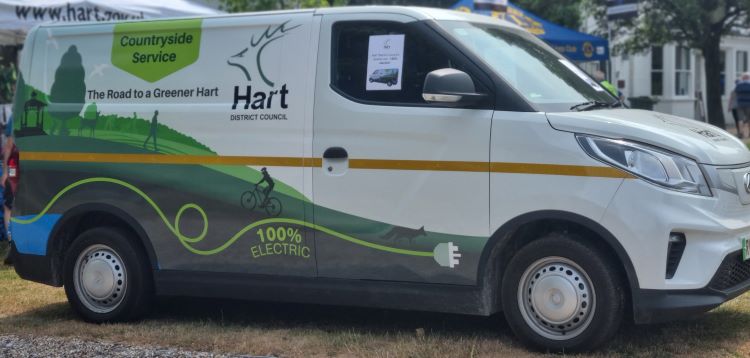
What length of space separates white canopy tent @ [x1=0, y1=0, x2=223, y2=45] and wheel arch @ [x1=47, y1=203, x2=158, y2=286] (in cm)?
427

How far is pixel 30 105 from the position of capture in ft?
23.0

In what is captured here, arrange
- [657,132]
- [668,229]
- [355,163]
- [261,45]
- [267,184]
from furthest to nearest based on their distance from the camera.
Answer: [261,45], [267,184], [355,163], [657,132], [668,229]

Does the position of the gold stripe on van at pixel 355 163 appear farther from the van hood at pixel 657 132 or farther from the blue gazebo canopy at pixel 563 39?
the blue gazebo canopy at pixel 563 39

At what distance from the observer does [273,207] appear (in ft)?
20.3

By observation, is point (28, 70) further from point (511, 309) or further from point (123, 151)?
point (511, 309)

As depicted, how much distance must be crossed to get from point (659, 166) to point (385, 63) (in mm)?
1791

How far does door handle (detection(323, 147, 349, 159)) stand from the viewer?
19.6ft

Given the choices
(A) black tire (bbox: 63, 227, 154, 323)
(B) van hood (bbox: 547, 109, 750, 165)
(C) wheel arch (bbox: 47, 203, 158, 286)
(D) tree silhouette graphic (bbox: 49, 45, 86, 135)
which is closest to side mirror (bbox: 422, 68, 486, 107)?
(B) van hood (bbox: 547, 109, 750, 165)

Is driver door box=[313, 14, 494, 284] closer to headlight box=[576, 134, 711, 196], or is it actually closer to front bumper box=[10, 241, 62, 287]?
headlight box=[576, 134, 711, 196]

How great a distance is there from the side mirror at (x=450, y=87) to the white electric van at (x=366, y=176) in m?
0.01

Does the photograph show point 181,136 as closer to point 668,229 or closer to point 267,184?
point 267,184

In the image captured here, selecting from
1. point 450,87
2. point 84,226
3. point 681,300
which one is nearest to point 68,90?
point 84,226

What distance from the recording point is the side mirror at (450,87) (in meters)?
5.56

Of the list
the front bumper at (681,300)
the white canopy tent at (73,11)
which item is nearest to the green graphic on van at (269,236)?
the front bumper at (681,300)
